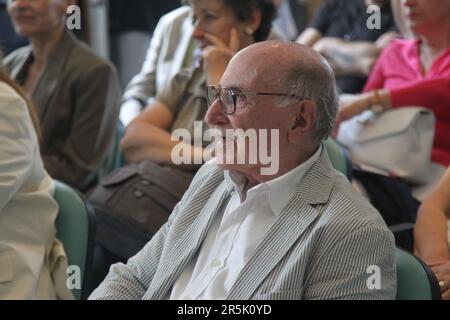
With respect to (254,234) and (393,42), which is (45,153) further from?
(254,234)

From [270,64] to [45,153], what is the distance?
1.42 metres

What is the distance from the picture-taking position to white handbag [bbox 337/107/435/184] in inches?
96.7

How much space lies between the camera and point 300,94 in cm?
162

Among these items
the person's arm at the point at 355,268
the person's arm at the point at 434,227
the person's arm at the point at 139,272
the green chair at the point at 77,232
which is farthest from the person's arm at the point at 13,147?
the person's arm at the point at 434,227

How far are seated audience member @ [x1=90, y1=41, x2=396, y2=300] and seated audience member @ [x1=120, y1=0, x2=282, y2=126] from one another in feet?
3.58

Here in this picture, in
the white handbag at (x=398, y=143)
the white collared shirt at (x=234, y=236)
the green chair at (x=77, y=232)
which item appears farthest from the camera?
the white handbag at (x=398, y=143)

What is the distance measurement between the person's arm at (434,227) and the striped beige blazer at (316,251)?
36 cm

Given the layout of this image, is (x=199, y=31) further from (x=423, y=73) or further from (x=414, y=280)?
(x=414, y=280)

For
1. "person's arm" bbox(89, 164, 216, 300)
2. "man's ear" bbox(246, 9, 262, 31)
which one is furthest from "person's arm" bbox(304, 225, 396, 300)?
"man's ear" bbox(246, 9, 262, 31)

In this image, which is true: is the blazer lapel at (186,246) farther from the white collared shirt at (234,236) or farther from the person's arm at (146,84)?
the person's arm at (146,84)

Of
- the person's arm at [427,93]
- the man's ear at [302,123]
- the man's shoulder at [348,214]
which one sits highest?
the man's ear at [302,123]

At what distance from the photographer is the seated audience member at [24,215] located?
196 centimetres

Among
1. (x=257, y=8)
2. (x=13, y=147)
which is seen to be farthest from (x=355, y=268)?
(x=257, y=8)
